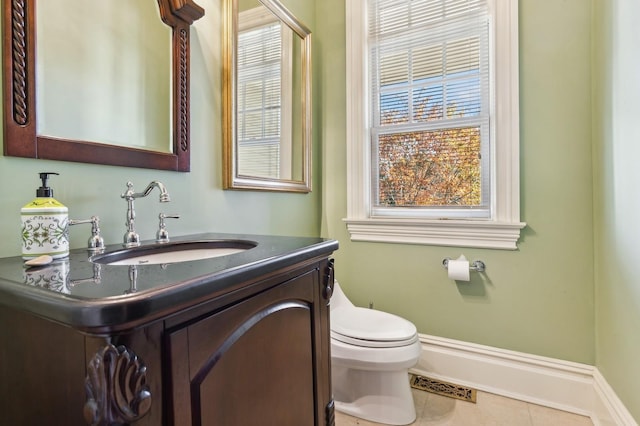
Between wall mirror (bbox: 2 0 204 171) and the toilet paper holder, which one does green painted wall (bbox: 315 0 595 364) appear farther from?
wall mirror (bbox: 2 0 204 171)

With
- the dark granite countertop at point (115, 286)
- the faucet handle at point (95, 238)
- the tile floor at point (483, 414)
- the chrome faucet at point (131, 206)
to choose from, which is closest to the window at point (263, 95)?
the chrome faucet at point (131, 206)

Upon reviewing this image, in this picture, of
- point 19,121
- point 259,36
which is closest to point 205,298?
point 19,121

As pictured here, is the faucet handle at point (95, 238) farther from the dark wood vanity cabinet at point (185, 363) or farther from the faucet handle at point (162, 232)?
the dark wood vanity cabinet at point (185, 363)

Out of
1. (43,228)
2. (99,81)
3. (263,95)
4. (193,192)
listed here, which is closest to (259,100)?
(263,95)

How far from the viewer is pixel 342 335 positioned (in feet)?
4.98

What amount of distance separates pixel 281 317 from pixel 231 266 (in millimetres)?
229

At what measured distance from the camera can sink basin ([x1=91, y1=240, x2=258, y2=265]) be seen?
93cm

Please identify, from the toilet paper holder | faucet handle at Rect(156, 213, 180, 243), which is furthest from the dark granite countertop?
the toilet paper holder

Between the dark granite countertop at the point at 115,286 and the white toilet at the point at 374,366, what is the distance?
876 millimetres

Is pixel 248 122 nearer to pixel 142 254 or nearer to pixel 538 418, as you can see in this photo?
pixel 142 254

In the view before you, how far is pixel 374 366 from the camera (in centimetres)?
145

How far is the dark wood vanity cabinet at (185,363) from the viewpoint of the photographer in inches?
18.5

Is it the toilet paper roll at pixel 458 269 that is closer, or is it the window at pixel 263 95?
the window at pixel 263 95

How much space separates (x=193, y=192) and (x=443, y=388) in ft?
5.31
